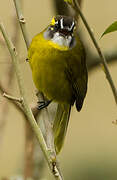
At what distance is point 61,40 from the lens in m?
2.96

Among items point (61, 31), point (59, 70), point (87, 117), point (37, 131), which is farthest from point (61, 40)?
point (87, 117)

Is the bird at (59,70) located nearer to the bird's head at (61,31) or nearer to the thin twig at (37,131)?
the bird's head at (61,31)

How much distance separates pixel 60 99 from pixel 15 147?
3758 millimetres

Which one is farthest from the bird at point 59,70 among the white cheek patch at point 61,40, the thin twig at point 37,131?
the thin twig at point 37,131

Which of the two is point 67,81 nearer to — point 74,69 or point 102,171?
point 74,69

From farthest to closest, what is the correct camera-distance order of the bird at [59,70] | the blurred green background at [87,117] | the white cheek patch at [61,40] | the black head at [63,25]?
the blurred green background at [87,117], the bird at [59,70], the white cheek patch at [61,40], the black head at [63,25]

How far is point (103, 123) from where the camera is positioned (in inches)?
294

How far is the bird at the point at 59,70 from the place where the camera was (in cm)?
306

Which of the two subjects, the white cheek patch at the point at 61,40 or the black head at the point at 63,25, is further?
the white cheek patch at the point at 61,40

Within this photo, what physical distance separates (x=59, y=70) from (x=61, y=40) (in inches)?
9.9

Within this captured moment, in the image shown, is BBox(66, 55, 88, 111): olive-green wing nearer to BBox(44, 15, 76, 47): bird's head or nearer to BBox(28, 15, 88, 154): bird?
BBox(28, 15, 88, 154): bird

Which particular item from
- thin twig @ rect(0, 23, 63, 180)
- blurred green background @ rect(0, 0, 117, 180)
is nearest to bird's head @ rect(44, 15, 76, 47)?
thin twig @ rect(0, 23, 63, 180)

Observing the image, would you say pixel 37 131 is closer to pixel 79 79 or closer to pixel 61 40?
pixel 61 40

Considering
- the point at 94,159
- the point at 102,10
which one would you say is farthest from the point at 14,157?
the point at 102,10
